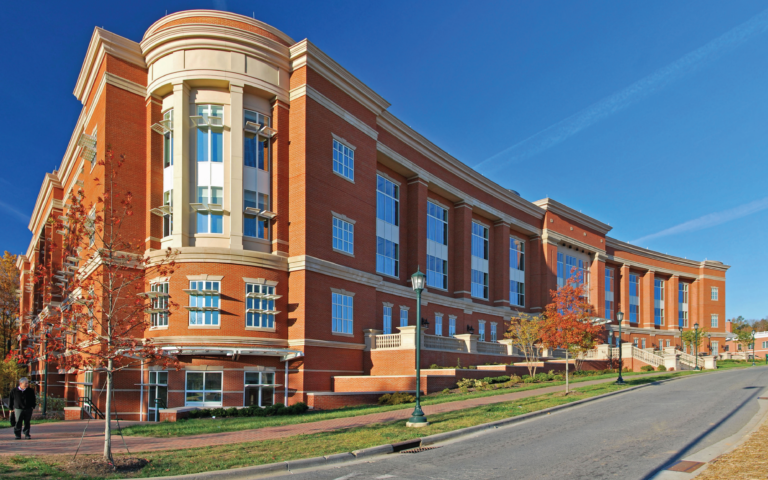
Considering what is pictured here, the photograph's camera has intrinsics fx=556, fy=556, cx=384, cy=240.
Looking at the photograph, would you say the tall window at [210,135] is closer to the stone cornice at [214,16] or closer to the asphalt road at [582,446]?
the stone cornice at [214,16]

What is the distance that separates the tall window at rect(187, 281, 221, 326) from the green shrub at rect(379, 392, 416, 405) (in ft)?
28.8

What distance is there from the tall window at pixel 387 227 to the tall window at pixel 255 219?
36.3 feet

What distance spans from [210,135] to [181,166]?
2.28 metres

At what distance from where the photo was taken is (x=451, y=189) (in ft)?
152

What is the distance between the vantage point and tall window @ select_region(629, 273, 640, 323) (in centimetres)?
Answer: 7431

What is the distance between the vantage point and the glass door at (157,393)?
26.5 meters

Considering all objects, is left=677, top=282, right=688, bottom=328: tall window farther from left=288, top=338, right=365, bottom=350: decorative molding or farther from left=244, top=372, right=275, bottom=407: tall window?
left=244, top=372, right=275, bottom=407: tall window

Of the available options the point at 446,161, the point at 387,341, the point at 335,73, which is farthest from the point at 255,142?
the point at 446,161

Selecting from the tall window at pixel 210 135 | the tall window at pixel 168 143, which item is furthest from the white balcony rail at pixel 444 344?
the tall window at pixel 168 143

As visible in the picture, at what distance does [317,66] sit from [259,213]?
8937mm

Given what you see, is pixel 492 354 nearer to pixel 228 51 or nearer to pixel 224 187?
pixel 224 187

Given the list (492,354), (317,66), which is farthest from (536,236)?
(317,66)

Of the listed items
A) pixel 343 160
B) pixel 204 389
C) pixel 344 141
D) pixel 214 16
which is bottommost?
pixel 204 389

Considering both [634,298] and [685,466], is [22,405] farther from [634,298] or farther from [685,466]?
[634,298]
